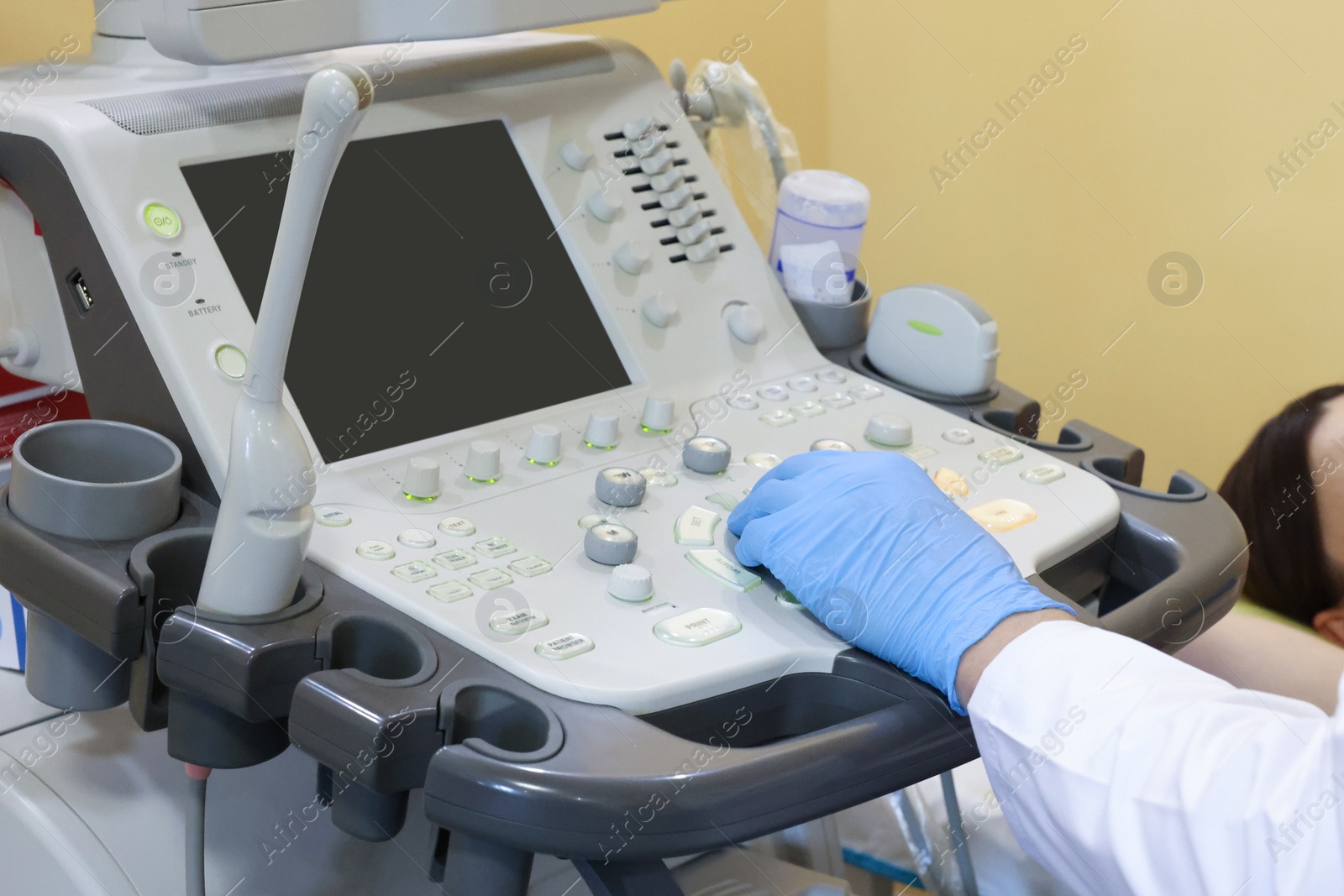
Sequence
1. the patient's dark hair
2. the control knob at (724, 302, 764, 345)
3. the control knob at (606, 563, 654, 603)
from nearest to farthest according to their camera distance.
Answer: the control knob at (606, 563, 654, 603)
the control knob at (724, 302, 764, 345)
the patient's dark hair

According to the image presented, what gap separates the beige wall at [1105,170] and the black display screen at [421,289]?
81 centimetres

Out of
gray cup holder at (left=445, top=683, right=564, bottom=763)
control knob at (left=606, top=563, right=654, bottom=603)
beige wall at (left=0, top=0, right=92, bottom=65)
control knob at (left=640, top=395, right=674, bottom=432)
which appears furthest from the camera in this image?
beige wall at (left=0, top=0, right=92, bottom=65)

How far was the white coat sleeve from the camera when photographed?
63cm

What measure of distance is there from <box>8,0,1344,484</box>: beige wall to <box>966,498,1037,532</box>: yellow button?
1022mm

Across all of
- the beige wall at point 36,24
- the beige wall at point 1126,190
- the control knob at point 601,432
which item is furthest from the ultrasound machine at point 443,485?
the beige wall at point 1126,190

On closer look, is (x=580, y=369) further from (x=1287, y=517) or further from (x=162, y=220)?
(x=1287, y=517)

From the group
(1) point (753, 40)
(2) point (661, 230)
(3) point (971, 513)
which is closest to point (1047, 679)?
(3) point (971, 513)

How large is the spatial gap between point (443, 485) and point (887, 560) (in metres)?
0.30

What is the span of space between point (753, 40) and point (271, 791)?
132cm

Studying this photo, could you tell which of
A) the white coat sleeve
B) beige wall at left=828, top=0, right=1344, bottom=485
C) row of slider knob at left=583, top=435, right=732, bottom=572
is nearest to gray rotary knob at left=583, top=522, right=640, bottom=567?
row of slider knob at left=583, top=435, right=732, bottom=572

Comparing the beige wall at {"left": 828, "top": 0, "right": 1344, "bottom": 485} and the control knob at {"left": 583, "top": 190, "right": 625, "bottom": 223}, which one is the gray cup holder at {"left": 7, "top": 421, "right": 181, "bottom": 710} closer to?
the control knob at {"left": 583, "top": 190, "right": 625, "bottom": 223}

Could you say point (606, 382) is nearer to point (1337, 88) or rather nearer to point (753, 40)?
point (753, 40)

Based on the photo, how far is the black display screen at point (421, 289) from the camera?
866 mm

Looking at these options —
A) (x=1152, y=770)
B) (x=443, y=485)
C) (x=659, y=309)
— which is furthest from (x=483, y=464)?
(x=1152, y=770)
